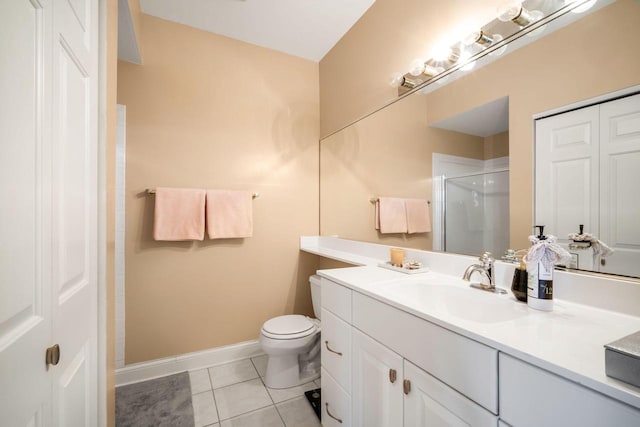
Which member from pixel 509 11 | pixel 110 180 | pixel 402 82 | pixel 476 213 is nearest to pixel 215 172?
pixel 110 180

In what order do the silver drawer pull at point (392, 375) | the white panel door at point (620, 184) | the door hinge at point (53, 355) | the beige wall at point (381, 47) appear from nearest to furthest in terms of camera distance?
the door hinge at point (53, 355)
the white panel door at point (620, 184)
the silver drawer pull at point (392, 375)
the beige wall at point (381, 47)

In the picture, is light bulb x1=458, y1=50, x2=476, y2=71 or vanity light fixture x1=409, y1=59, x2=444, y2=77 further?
vanity light fixture x1=409, y1=59, x2=444, y2=77

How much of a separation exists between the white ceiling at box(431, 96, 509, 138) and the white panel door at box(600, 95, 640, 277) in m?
0.32

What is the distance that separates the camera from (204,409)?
1562mm

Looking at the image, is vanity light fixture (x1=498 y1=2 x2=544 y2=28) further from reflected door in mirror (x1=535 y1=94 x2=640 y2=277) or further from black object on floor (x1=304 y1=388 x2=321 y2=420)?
black object on floor (x1=304 y1=388 x2=321 y2=420)

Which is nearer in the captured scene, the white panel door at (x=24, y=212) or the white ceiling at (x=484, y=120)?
the white panel door at (x=24, y=212)

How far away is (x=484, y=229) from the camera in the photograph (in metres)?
1.23

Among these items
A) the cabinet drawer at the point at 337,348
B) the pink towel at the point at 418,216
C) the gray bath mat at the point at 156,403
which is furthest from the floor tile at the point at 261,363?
the pink towel at the point at 418,216

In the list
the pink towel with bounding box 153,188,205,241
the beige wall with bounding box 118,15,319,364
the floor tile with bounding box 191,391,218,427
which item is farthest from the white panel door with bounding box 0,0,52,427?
the beige wall with bounding box 118,15,319,364

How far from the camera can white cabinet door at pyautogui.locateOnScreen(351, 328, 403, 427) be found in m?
0.94

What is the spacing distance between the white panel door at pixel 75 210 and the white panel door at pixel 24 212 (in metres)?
0.05

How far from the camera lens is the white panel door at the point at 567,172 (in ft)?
2.93

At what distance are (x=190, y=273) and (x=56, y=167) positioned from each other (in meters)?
1.48

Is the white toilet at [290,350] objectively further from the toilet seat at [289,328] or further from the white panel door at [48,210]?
the white panel door at [48,210]
